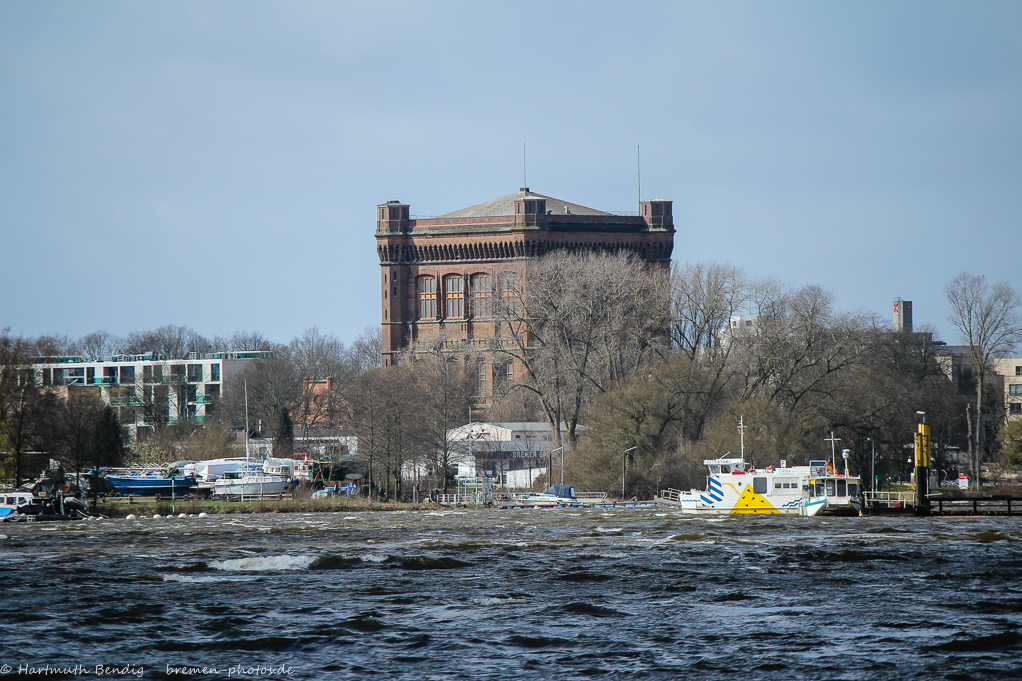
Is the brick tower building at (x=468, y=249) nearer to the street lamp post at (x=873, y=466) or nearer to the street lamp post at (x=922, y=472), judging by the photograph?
the street lamp post at (x=873, y=466)

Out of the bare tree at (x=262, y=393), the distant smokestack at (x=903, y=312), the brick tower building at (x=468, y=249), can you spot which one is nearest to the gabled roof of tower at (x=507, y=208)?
A: the brick tower building at (x=468, y=249)

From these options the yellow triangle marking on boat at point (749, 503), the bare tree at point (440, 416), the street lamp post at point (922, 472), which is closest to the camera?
the street lamp post at point (922, 472)

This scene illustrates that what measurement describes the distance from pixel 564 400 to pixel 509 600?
51.8 m

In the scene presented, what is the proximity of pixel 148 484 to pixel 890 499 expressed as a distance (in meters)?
45.0

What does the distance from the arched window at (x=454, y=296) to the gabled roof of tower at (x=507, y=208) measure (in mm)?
6364

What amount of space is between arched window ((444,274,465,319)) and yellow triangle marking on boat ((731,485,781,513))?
2319 inches

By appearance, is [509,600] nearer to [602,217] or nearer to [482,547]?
[482,547]

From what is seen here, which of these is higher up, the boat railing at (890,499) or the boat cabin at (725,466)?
the boat cabin at (725,466)

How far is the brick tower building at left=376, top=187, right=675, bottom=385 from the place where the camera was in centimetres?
11000

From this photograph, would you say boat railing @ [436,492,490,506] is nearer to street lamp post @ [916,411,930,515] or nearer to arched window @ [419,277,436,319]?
street lamp post @ [916,411,930,515]

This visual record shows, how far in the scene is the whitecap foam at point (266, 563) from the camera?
30.9m

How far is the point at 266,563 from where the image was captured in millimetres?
32031

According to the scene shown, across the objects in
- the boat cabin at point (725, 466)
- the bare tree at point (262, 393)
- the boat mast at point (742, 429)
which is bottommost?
the boat cabin at point (725, 466)

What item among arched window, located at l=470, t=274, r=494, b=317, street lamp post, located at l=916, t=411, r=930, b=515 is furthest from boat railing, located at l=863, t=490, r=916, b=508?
arched window, located at l=470, t=274, r=494, b=317
